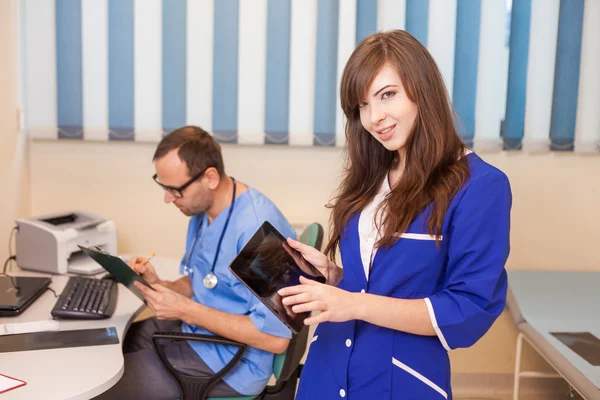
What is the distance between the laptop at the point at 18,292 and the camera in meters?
1.95

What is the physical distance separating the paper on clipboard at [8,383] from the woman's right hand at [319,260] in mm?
702

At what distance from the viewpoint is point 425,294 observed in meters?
1.27

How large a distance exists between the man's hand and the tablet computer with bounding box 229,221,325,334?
586 mm

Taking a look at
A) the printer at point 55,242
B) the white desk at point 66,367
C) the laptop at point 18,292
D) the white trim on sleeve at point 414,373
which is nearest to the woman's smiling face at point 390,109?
the white trim on sleeve at point 414,373

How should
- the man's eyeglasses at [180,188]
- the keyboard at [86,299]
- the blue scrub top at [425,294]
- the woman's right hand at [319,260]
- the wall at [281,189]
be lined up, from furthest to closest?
the wall at [281,189]
the man's eyeglasses at [180,188]
the keyboard at [86,299]
the woman's right hand at [319,260]
the blue scrub top at [425,294]

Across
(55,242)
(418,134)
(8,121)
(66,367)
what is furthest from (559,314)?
(8,121)

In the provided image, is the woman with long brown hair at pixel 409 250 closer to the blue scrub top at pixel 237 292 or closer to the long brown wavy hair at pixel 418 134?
the long brown wavy hair at pixel 418 134

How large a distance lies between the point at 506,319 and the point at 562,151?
2.81ft

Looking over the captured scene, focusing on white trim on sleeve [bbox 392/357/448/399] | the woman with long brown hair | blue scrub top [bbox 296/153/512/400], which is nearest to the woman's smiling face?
the woman with long brown hair

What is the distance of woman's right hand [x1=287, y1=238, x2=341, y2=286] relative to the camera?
1.39 meters

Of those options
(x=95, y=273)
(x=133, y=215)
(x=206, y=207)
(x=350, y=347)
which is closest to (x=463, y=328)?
(x=350, y=347)

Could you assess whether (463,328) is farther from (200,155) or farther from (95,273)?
(95,273)

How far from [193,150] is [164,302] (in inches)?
20.3

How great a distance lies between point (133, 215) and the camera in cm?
304
